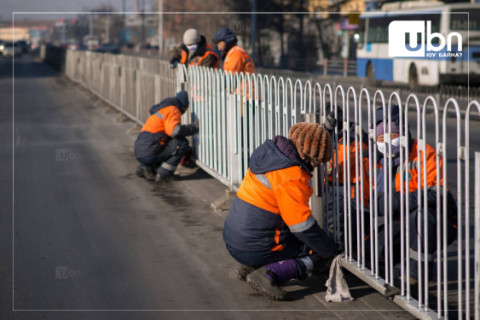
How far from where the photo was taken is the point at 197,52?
38.3 ft

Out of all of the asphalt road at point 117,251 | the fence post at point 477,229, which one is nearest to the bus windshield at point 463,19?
the asphalt road at point 117,251

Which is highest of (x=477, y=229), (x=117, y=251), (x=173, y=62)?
(x=173, y=62)

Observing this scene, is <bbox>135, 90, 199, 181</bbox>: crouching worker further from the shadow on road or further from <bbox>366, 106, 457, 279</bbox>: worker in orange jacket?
the shadow on road

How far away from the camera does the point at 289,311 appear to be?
17.0ft

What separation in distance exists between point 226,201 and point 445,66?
1918cm

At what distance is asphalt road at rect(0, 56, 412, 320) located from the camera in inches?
207

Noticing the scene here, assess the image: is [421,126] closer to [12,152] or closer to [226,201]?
[226,201]

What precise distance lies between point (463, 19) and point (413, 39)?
379 cm

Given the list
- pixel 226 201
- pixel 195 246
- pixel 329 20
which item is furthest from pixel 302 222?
pixel 329 20

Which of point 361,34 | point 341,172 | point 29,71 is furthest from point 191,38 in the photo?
point 29,71

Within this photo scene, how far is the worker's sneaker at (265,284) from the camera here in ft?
17.5

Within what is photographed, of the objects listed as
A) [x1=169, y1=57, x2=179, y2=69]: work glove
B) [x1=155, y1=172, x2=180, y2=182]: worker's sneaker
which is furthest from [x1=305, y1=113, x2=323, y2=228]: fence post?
[x1=169, y1=57, x2=179, y2=69]: work glove

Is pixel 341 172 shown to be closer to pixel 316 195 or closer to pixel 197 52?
pixel 316 195

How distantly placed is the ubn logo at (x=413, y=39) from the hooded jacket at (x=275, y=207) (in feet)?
71.1
